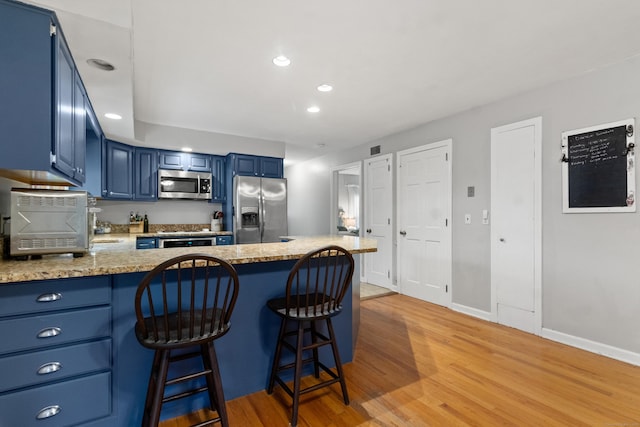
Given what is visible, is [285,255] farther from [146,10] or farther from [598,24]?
[598,24]

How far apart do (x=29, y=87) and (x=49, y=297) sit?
41.6 inches

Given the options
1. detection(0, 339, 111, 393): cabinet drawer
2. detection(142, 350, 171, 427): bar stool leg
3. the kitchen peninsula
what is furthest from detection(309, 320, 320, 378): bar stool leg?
detection(0, 339, 111, 393): cabinet drawer

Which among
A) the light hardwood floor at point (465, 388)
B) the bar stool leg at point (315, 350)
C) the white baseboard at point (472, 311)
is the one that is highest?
the bar stool leg at point (315, 350)

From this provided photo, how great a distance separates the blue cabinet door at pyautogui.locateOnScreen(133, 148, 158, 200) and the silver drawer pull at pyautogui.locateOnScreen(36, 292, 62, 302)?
351 centimetres

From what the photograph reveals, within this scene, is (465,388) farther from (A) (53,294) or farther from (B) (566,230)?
(A) (53,294)

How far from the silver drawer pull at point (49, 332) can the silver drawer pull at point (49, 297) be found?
0.14 m

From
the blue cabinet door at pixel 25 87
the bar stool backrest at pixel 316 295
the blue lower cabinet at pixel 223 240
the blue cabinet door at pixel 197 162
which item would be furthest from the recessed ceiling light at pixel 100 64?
the blue lower cabinet at pixel 223 240

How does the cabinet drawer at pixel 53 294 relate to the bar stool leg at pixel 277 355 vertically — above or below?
above

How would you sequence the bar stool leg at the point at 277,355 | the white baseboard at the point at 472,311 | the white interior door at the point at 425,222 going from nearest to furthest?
the bar stool leg at the point at 277,355 → the white baseboard at the point at 472,311 → the white interior door at the point at 425,222

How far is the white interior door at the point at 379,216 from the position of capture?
4844 millimetres

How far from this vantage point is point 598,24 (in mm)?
2070

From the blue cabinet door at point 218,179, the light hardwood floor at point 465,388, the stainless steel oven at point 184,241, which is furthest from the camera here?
the blue cabinet door at point 218,179

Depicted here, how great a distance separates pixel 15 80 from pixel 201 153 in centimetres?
348

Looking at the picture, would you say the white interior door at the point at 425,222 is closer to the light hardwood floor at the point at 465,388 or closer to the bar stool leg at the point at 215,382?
the light hardwood floor at the point at 465,388
